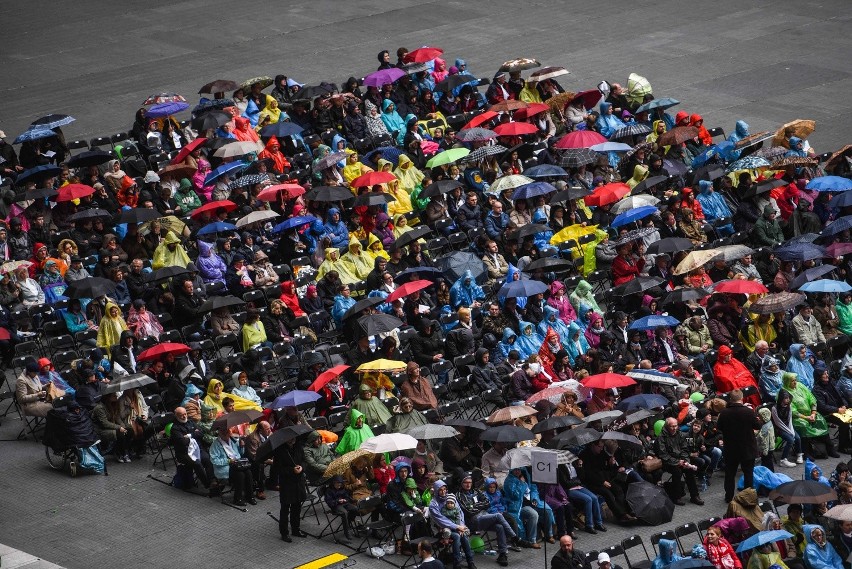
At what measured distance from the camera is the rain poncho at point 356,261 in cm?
2980

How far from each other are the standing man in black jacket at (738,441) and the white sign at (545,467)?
13.2 ft

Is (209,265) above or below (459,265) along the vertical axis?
above

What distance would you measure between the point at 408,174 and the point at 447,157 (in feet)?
2.66

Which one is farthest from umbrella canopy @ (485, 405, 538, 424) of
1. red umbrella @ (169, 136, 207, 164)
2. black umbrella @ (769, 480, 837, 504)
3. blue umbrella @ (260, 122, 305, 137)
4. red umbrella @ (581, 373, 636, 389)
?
blue umbrella @ (260, 122, 305, 137)

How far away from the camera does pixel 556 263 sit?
2928cm

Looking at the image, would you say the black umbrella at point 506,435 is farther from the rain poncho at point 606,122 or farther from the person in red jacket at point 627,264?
the rain poncho at point 606,122

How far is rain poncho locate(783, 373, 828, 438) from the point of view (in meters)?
26.3

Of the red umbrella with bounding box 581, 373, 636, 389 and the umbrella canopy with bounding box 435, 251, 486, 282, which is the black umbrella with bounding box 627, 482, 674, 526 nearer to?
the red umbrella with bounding box 581, 373, 636, 389

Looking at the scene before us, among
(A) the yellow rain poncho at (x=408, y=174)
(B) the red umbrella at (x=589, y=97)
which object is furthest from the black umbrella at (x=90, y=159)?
(B) the red umbrella at (x=589, y=97)

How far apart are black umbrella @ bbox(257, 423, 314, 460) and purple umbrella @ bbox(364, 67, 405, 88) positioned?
12615 millimetres

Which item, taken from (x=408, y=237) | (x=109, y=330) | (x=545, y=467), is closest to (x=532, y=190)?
(x=408, y=237)

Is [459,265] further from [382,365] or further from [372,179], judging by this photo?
[382,365]

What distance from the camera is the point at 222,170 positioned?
31359 mm

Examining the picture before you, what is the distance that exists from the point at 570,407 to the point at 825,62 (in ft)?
64.8
